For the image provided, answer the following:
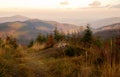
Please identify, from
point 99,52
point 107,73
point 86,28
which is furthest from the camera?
point 86,28

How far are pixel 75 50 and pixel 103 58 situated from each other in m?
3.92

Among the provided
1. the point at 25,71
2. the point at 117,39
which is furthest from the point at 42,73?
the point at 117,39

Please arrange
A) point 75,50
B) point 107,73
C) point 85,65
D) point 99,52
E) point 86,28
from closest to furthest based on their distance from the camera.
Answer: point 107,73 → point 85,65 → point 99,52 → point 75,50 → point 86,28

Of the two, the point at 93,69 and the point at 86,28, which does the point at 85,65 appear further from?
the point at 86,28

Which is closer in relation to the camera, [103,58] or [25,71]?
[25,71]

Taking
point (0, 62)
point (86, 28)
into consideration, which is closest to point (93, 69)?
point (0, 62)

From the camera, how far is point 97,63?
1086cm

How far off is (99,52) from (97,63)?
2.35ft

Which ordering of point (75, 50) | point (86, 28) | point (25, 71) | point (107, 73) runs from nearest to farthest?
point (107, 73) < point (25, 71) < point (75, 50) < point (86, 28)

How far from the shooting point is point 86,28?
24.1 metres

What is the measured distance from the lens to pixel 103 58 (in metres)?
10.9

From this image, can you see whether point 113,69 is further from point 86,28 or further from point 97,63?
point 86,28

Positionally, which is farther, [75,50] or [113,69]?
[75,50]

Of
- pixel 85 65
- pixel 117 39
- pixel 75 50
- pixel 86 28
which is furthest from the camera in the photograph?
pixel 86 28
